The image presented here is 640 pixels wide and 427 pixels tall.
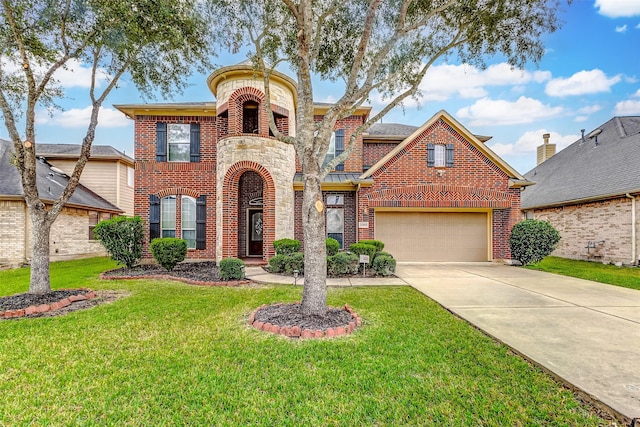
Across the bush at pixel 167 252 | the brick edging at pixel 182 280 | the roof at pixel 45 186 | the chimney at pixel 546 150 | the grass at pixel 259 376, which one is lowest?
the brick edging at pixel 182 280

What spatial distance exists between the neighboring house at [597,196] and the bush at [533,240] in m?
3.72

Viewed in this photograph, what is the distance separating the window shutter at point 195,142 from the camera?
12.6m

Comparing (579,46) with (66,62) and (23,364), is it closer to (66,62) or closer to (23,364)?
(66,62)

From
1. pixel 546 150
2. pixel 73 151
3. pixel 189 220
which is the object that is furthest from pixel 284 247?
pixel 546 150

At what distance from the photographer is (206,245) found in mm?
12414

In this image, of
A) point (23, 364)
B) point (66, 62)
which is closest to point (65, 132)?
point (66, 62)

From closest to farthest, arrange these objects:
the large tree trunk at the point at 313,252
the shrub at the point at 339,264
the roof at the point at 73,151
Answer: the large tree trunk at the point at 313,252
the shrub at the point at 339,264
the roof at the point at 73,151

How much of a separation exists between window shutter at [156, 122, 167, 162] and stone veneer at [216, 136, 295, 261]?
9.32 ft

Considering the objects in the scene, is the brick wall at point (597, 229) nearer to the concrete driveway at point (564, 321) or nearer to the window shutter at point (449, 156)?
the concrete driveway at point (564, 321)

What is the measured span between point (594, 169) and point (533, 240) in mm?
7963

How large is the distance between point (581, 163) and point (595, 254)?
20.3 ft

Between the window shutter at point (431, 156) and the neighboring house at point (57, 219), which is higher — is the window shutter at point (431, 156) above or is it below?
above

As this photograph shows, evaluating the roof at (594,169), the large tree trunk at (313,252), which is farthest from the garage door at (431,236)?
the large tree trunk at (313,252)

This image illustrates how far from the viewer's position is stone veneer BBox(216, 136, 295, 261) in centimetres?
1109
